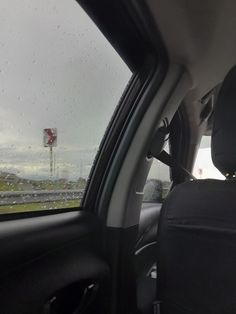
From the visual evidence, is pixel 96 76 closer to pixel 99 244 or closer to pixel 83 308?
pixel 99 244

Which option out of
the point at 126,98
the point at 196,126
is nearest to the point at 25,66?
the point at 126,98

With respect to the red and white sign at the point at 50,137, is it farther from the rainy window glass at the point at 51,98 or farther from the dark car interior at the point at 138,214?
the dark car interior at the point at 138,214

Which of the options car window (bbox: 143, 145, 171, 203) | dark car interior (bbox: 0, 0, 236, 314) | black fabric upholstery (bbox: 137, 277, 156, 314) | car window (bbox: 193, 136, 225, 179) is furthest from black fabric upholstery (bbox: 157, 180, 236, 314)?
car window (bbox: 193, 136, 225, 179)

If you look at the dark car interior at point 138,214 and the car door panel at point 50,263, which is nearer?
the car door panel at point 50,263

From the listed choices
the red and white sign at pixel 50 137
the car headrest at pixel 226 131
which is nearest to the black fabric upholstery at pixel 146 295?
the car headrest at pixel 226 131

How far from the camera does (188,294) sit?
1523 mm

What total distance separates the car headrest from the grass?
0.65 meters

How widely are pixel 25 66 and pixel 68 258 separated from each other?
28.8 inches

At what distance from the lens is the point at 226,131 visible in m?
1.52

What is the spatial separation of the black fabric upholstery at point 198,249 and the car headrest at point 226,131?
8 cm

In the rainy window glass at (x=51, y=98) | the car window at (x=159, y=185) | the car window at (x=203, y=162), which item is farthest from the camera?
the car window at (x=203, y=162)

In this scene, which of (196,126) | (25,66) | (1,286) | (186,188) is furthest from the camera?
(196,126)

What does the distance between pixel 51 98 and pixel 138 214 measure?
76 centimetres

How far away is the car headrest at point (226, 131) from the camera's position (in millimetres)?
1514
